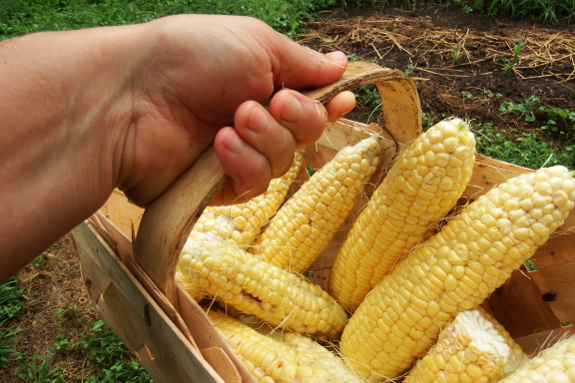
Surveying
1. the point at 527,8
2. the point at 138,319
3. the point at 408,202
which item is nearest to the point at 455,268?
the point at 408,202

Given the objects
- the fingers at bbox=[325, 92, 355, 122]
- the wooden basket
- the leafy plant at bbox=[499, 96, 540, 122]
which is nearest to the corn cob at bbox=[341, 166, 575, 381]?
the wooden basket

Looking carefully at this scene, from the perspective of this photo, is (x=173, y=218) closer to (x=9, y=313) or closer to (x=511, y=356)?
(x=511, y=356)

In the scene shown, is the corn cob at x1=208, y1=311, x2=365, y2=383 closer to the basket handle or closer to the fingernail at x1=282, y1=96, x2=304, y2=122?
the basket handle

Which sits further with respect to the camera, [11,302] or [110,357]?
[11,302]

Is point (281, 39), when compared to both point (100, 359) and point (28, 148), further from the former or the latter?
point (100, 359)

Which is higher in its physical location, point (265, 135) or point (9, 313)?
point (265, 135)

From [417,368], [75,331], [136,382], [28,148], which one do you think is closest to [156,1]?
[75,331]
